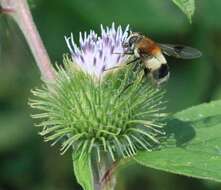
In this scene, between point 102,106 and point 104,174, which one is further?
point 102,106

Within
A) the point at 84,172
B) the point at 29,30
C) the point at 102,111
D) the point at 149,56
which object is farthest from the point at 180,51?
the point at 84,172

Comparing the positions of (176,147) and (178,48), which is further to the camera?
(178,48)

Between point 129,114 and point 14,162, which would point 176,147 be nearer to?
point 129,114

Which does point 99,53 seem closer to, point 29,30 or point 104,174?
point 29,30

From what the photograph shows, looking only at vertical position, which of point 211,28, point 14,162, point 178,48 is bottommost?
point 14,162

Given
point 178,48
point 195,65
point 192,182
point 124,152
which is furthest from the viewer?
point 195,65

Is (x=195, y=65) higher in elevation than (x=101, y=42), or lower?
lower

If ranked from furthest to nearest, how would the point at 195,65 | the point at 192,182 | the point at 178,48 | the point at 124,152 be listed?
the point at 195,65
the point at 192,182
the point at 178,48
the point at 124,152

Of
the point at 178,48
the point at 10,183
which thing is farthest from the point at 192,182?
the point at 178,48
